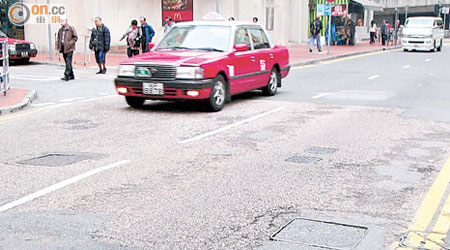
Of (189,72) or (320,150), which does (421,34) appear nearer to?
(189,72)

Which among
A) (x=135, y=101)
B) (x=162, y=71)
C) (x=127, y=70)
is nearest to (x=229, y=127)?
(x=162, y=71)

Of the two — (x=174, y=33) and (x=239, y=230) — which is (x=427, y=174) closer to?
(x=239, y=230)

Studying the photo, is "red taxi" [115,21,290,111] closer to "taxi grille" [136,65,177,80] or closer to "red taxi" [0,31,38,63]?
"taxi grille" [136,65,177,80]

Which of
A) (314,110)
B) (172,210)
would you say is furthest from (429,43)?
(172,210)

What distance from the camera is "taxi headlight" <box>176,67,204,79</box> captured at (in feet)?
36.1

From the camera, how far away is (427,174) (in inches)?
270

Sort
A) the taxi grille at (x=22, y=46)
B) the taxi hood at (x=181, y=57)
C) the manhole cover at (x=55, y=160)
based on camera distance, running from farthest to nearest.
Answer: the taxi grille at (x=22, y=46) < the taxi hood at (x=181, y=57) < the manhole cover at (x=55, y=160)

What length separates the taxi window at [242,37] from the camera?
12587 millimetres

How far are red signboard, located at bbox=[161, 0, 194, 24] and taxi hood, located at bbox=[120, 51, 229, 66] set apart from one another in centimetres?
2125

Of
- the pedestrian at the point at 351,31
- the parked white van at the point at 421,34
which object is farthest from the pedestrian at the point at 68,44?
the pedestrian at the point at 351,31

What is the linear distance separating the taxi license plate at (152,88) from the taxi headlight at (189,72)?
0.40 metres

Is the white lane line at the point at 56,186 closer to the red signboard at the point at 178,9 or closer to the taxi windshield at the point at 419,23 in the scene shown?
the red signboard at the point at 178,9

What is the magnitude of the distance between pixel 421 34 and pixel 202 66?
92.5 ft

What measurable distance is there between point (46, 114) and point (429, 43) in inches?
1177
